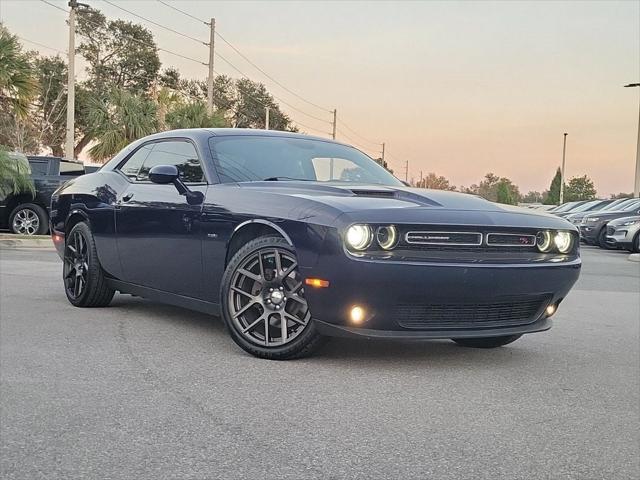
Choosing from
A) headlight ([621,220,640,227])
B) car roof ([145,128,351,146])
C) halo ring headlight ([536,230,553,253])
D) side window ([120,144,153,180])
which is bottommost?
headlight ([621,220,640,227])

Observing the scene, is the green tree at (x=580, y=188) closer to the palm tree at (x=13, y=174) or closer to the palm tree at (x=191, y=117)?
the palm tree at (x=191, y=117)

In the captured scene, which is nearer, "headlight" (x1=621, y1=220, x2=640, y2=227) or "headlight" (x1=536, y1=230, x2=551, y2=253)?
"headlight" (x1=536, y1=230, x2=551, y2=253)

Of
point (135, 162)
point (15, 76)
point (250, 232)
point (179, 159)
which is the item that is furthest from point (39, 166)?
point (250, 232)

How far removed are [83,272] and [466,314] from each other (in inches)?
138

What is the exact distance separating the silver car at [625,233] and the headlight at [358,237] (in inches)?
631

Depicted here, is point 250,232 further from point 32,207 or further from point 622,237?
point 622,237

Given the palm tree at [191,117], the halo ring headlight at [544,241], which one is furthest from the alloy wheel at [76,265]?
the palm tree at [191,117]

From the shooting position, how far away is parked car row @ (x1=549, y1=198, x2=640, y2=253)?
18266 mm

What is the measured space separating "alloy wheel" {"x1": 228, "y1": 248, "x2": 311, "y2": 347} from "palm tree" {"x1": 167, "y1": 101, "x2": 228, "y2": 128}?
28729 mm

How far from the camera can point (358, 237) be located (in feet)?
12.7

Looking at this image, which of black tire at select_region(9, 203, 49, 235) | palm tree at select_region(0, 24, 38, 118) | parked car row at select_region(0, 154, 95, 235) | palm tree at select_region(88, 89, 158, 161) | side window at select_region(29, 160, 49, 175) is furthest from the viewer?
palm tree at select_region(88, 89, 158, 161)

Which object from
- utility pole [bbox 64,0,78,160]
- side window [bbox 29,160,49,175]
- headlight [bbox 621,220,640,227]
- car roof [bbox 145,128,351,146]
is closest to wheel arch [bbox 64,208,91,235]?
car roof [bbox 145,128,351,146]

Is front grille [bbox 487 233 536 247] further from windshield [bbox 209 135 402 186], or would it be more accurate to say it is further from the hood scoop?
windshield [bbox 209 135 402 186]

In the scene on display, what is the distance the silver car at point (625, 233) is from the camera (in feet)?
59.6
